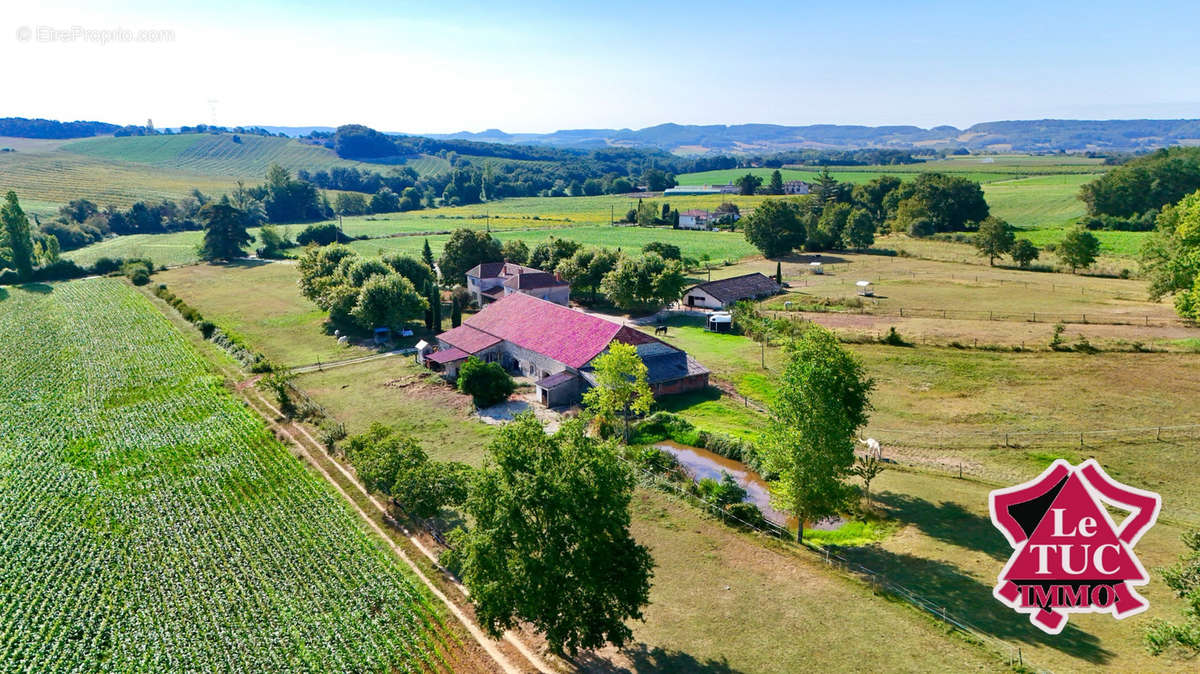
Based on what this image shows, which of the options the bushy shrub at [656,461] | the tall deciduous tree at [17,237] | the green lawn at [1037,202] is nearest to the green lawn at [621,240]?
the tall deciduous tree at [17,237]

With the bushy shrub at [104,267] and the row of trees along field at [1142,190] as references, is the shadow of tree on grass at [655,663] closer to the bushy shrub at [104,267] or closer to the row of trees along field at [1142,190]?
the row of trees along field at [1142,190]

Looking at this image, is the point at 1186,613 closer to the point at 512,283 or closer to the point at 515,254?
the point at 512,283

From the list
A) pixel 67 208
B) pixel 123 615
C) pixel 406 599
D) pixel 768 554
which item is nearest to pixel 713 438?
pixel 768 554

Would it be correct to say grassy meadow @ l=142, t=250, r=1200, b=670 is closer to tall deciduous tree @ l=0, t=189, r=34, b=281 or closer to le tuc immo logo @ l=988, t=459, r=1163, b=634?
le tuc immo logo @ l=988, t=459, r=1163, b=634

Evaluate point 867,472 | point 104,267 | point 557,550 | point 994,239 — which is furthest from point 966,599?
point 104,267

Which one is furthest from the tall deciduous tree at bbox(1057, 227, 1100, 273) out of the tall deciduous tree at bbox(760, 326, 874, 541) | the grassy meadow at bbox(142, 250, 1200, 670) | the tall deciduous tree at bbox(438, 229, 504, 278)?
the tall deciduous tree at bbox(760, 326, 874, 541)

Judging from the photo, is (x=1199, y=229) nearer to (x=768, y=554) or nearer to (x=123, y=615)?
(x=768, y=554)
